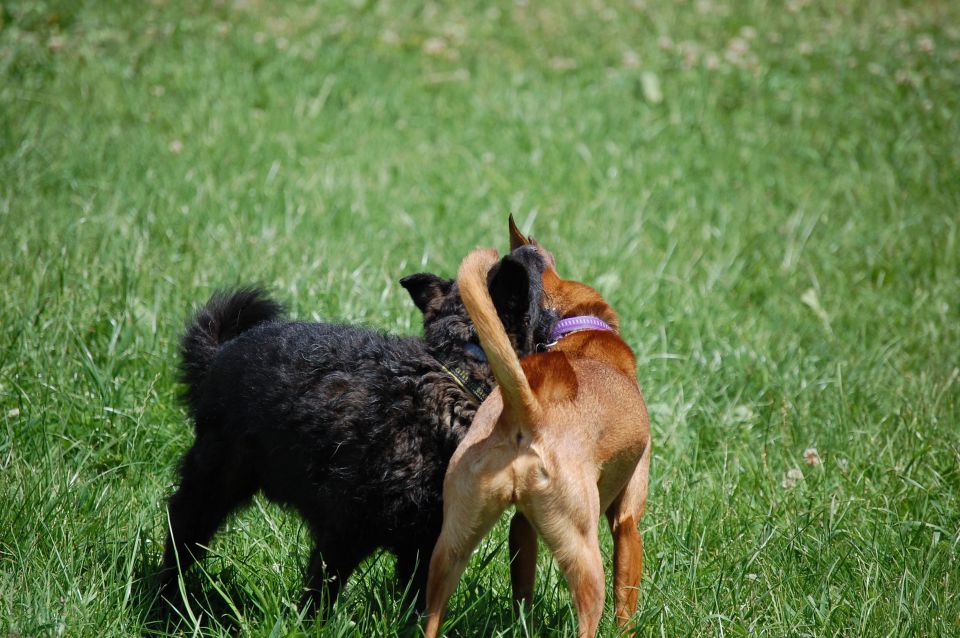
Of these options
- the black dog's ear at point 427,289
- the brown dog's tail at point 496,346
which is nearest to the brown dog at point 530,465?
→ the brown dog's tail at point 496,346

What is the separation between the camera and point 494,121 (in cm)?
760

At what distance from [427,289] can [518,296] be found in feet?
1.24

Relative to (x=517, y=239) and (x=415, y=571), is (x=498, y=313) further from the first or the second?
(x=415, y=571)

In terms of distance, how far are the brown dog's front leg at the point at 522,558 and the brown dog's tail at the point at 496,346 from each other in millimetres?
620

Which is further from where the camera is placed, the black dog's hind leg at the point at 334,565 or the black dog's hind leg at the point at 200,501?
the black dog's hind leg at the point at 200,501

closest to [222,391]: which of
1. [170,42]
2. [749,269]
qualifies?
[749,269]

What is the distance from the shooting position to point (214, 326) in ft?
10.6

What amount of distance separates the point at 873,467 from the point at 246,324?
2762 mm

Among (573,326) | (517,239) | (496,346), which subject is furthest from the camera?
(517,239)

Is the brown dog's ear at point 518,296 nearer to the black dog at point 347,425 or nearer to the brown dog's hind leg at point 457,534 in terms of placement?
the black dog at point 347,425

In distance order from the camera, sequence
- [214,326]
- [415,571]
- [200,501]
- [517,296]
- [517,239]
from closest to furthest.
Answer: [415,571] → [517,296] → [200,501] → [214,326] → [517,239]

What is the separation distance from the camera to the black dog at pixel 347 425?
8.43ft

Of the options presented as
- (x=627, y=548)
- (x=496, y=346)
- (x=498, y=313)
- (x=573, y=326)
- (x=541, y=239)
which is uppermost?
(x=496, y=346)

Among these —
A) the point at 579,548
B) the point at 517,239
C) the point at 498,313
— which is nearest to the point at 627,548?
the point at 579,548
